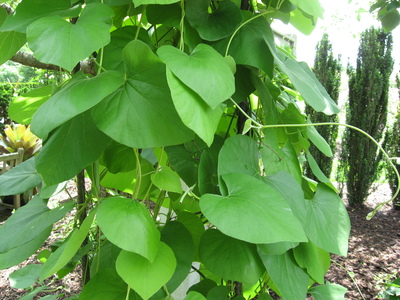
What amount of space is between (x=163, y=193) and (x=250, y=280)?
0.74 feet

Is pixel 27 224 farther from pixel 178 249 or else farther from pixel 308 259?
pixel 308 259

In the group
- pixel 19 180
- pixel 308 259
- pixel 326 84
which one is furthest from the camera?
pixel 326 84

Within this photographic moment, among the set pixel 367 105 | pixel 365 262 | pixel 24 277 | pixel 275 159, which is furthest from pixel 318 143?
pixel 367 105

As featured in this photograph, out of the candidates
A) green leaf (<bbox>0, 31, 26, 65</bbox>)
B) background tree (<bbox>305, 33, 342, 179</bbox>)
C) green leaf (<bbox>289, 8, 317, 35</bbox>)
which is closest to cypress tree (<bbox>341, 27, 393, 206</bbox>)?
background tree (<bbox>305, 33, 342, 179</bbox>)

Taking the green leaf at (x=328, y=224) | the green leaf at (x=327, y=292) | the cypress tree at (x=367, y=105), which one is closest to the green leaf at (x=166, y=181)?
the green leaf at (x=328, y=224)

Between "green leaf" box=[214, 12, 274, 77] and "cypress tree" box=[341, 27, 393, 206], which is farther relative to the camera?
"cypress tree" box=[341, 27, 393, 206]

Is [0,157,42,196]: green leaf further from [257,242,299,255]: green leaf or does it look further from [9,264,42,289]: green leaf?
[257,242,299,255]: green leaf

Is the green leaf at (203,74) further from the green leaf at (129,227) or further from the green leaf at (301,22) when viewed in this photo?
the green leaf at (301,22)

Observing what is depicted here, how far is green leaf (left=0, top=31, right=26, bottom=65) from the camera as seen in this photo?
26.1 inches

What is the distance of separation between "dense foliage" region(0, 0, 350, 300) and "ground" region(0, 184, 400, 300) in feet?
4.23

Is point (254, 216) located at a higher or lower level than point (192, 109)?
lower

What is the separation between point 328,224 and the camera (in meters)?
0.61

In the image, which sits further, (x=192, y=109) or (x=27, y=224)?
(x=27, y=224)

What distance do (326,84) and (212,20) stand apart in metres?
4.75
